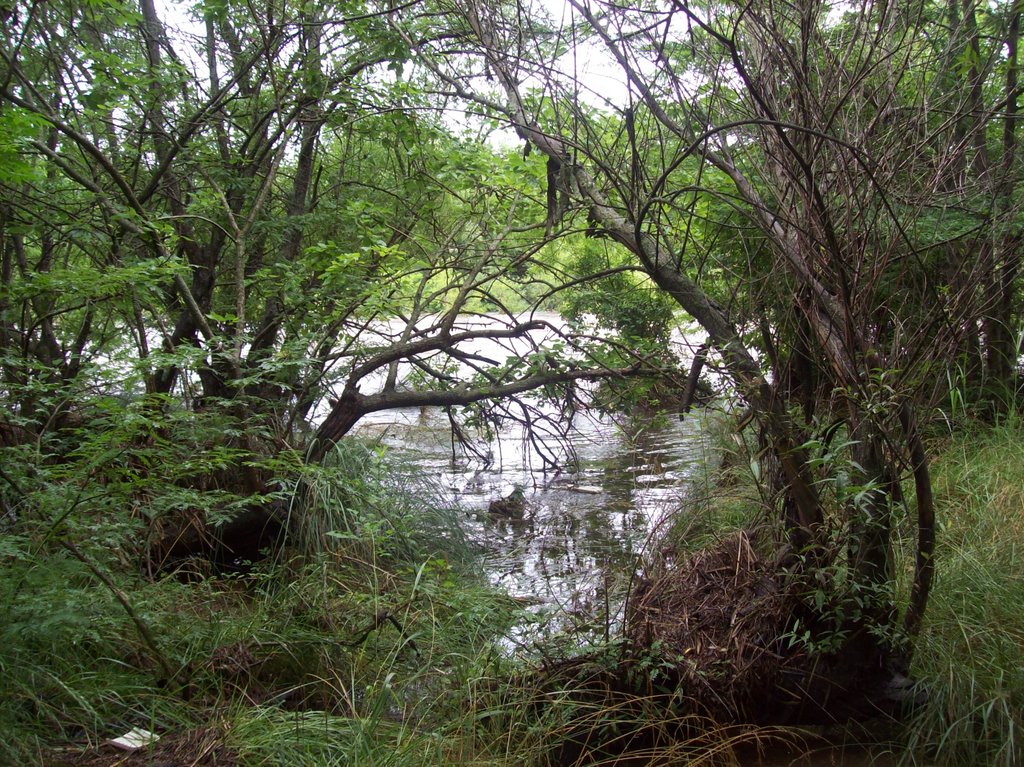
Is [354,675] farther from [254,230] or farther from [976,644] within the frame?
[254,230]

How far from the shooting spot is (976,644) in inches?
141

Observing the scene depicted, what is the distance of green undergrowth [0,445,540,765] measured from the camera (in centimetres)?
317

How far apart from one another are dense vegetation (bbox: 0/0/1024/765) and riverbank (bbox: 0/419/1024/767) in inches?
0.8

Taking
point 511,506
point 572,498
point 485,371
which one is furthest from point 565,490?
point 485,371

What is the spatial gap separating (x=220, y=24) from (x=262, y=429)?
10.3 ft

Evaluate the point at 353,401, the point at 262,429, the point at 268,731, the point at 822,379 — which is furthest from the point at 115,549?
the point at 822,379

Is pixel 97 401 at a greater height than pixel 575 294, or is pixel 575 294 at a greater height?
pixel 575 294

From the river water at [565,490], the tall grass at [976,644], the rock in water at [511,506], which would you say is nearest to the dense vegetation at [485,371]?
the tall grass at [976,644]

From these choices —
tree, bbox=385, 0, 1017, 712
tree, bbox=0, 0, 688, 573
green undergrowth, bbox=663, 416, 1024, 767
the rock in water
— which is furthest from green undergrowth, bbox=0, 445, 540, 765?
the rock in water

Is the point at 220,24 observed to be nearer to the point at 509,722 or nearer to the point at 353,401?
the point at 353,401

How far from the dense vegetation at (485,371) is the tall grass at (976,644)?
0.06ft

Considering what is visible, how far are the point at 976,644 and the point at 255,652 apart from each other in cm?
326

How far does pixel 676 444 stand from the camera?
30.8 feet

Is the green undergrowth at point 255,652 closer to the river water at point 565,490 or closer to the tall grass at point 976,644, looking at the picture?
the river water at point 565,490
